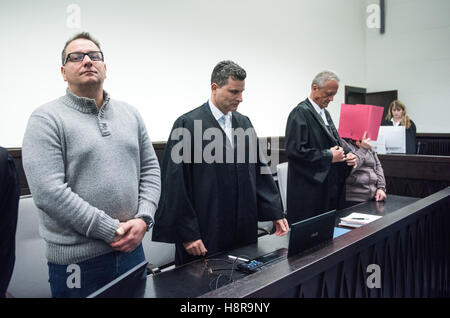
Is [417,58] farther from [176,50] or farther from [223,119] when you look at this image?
[223,119]

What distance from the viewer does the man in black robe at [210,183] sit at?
174 cm

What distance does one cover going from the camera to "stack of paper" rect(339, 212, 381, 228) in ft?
6.49

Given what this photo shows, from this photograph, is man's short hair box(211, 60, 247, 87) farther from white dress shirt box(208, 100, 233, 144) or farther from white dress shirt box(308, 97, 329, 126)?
white dress shirt box(308, 97, 329, 126)

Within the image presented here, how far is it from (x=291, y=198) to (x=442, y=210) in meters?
0.98

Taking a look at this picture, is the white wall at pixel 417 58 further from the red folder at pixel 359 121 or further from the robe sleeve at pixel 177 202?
the robe sleeve at pixel 177 202

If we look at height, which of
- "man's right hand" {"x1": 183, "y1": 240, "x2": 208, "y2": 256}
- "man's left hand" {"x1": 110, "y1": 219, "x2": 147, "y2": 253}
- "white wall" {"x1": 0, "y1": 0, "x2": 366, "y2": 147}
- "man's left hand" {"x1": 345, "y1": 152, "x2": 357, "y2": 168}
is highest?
"white wall" {"x1": 0, "y1": 0, "x2": 366, "y2": 147}

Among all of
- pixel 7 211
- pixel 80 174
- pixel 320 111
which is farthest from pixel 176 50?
pixel 7 211

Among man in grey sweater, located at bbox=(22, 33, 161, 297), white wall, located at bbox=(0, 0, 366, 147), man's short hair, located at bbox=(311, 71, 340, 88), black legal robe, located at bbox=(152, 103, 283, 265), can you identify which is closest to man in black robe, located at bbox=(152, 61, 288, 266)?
black legal robe, located at bbox=(152, 103, 283, 265)

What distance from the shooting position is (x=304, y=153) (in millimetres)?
2516

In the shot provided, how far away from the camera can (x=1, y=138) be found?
117 inches

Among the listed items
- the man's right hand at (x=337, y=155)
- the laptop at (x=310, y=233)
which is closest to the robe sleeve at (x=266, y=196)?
the laptop at (x=310, y=233)

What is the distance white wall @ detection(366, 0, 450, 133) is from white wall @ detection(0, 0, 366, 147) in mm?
977
